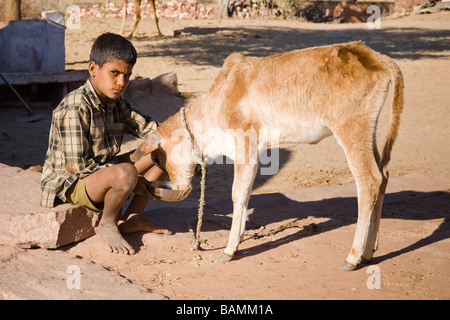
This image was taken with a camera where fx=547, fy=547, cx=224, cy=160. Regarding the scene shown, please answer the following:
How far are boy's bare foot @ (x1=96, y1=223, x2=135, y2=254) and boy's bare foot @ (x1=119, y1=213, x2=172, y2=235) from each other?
171 millimetres

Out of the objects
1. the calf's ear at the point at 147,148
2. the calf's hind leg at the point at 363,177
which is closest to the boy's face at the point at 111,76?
the calf's ear at the point at 147,148

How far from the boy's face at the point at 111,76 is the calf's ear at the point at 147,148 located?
41 centimetres

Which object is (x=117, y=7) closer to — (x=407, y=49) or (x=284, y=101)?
(x=407, y=49)

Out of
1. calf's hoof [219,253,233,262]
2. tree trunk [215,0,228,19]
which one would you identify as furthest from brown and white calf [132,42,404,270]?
tree trunk [215,0,228,19]

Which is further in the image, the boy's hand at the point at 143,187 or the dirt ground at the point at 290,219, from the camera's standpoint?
the boy's hand at the point at 143,187

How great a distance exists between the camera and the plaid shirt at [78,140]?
3.89 meters

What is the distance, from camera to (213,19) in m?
19.9

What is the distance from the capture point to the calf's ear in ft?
13.3

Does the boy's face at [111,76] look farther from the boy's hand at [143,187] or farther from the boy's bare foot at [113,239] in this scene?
the boy's bare foot at [113,239]

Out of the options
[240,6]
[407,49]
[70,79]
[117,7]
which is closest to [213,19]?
[240,6]

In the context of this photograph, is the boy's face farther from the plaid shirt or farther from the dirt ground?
the dirt ground

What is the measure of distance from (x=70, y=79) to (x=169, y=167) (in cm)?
543

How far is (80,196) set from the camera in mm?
3977

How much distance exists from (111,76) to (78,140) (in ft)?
1.70
